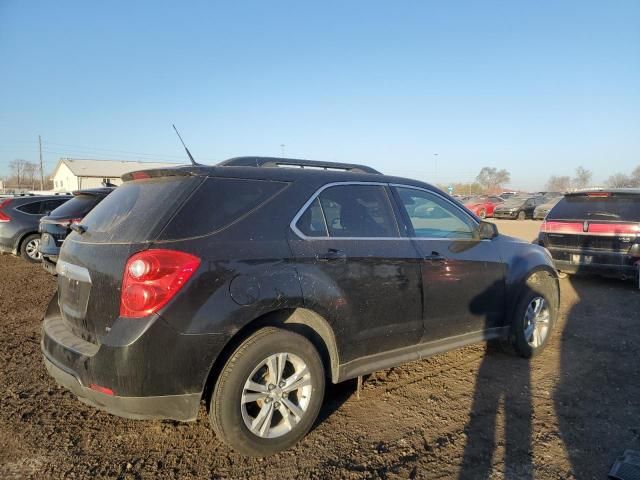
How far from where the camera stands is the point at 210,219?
268cm

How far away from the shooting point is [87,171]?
61.7 meters

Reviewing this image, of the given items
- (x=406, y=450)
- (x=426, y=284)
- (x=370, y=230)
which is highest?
(x=370, y=230)

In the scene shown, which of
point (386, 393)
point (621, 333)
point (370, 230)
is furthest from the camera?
point (621, 333)

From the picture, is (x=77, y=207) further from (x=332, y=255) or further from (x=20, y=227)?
(x=332, y=255)

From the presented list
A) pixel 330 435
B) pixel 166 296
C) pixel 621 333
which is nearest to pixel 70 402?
pixel 166 296

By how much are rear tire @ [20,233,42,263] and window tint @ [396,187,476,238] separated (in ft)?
32.0

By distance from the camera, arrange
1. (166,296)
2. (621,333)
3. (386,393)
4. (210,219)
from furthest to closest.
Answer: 1. (621,333)
2. (386,393)
3. (210,219)
4. (166,296)

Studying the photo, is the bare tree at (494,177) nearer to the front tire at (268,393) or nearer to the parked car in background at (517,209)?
the parked car in background at (517,209)

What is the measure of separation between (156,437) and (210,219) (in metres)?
1.53

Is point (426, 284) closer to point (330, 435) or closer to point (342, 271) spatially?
point (342, 271)

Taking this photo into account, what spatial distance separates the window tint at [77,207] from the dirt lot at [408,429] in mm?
4450

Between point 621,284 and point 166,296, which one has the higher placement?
point 166,296

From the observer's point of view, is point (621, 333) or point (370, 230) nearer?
point (370, 230)

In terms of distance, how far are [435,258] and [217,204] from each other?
70.7 inches
